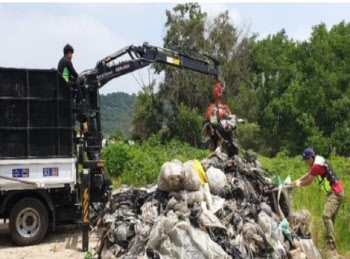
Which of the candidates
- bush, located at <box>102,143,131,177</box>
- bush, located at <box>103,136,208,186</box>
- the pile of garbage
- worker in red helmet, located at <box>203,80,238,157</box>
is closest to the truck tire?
the pile of garbage

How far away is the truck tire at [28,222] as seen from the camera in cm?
941

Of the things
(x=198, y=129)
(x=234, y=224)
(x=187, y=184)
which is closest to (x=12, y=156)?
(x=187, y=184)

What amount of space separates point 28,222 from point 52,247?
0.71 meters

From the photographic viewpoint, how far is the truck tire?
9.41m

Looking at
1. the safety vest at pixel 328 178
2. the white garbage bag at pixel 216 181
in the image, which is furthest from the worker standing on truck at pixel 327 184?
the white garbage bag at pixel 216 181

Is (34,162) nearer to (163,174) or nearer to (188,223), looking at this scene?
(163,174)

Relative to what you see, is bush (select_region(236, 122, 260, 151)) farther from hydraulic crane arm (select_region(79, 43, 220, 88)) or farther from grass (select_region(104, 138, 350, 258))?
hydraulic crane arm (select_region(79, 43, 220, 88))

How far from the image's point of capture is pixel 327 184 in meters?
8.92

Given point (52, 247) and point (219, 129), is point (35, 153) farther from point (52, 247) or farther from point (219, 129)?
point (219, 129)

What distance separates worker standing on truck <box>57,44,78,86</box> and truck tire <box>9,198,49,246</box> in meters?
2.47

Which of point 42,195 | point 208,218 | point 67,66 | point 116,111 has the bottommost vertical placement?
point 208,218

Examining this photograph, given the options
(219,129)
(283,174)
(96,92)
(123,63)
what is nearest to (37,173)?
(96,92)

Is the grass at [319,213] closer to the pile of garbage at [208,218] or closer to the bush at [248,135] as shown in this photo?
the pile of garbage at [208,218]

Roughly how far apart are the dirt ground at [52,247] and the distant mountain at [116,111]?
8160 cm
